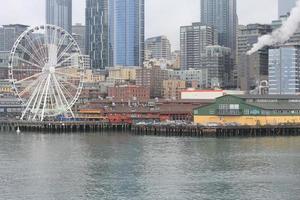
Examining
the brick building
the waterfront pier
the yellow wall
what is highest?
the brick building

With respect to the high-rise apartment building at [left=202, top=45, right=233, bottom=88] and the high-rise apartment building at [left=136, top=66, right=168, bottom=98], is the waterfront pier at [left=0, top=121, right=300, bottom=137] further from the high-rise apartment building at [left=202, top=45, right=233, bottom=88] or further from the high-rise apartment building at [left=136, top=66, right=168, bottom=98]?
the high-rise apartment building at [left=202, top=45, right=233, bottom=88]

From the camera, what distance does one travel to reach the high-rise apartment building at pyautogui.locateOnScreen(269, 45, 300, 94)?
140 m

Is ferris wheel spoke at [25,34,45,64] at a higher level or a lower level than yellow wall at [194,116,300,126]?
higher

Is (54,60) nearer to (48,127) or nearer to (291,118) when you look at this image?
(48,127)

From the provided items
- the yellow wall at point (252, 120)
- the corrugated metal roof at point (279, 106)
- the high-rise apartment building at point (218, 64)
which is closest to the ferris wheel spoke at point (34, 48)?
the yellow wall at point (252, 120)

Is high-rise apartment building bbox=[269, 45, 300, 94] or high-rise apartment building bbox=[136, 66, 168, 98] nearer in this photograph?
high-rise apartment building bbox=[269, 45, 300, 94]

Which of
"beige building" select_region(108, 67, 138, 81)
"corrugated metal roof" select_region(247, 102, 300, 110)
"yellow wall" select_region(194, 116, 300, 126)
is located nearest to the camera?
"yellow wall" select_region(194, 116, 300, 126)

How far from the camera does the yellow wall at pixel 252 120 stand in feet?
262

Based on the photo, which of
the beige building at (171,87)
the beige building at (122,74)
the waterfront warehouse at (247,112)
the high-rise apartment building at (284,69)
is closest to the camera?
the waterfront warehouse at (247,112)

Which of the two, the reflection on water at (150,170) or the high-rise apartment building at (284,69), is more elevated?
the high-rise apartment building at (284,69)

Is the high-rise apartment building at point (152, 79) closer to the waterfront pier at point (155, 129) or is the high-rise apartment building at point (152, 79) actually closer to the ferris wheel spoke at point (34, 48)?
the waterfront pier at point (155, 129)

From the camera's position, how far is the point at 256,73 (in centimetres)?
15338

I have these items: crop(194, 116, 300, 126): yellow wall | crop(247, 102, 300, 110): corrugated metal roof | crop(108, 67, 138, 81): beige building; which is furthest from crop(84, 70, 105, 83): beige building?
crop(247, 102, 300, 110): corrugated metal roof

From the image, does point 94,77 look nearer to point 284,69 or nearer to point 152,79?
point 152,79
